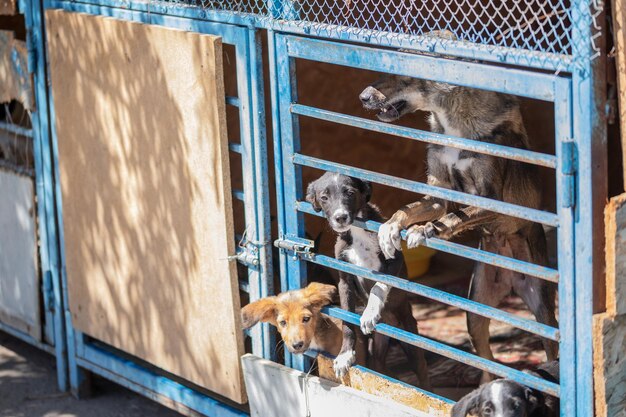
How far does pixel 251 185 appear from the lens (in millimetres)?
5148

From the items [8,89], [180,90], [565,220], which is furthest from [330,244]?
[565,220]

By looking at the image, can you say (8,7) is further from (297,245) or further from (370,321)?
(370,321)

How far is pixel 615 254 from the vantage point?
3.80 meters

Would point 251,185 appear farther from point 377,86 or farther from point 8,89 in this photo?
point 8,89

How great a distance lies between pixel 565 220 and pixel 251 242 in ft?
5.93

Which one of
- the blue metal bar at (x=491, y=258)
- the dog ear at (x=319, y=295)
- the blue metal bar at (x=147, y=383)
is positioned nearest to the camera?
the blue metal bar at (x=491, y=258)

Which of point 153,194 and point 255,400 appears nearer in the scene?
point 255,400

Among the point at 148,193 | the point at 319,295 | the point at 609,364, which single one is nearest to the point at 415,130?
the point at 319,295

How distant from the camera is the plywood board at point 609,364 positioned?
3.86 metres

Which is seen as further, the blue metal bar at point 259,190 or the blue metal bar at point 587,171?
the blue metal bar at point 259,190

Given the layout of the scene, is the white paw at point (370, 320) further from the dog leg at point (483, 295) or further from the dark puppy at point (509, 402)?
the dog leg at point (483, 295)

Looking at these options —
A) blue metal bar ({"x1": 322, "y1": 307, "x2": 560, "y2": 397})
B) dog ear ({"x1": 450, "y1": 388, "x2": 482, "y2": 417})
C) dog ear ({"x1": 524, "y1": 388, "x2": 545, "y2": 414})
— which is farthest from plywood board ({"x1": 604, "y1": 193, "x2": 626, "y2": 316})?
dog ear ({"x1": 450, "y1": 388, "x2": 482, "y2": 417})

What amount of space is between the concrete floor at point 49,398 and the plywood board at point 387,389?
1700 mm

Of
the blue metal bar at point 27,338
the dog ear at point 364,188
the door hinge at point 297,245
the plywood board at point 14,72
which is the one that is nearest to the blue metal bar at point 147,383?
the blue metal bar at point 27,338
